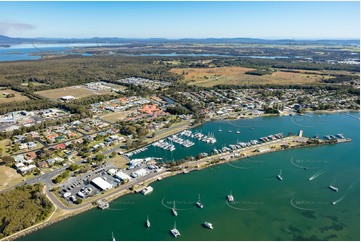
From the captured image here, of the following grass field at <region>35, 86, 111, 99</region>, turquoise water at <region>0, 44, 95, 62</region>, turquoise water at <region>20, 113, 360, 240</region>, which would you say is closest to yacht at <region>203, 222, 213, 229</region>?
turquoise water at <region>20, 113, 360, 240</region>

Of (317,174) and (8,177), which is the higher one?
(8,177)

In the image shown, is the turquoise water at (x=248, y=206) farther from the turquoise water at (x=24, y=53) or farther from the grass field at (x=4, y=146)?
the turquoise water at (x=24, y=53)

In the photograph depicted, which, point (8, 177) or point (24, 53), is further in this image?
point (24, 53)

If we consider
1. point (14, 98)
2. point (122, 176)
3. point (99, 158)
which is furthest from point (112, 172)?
point (14, 98)

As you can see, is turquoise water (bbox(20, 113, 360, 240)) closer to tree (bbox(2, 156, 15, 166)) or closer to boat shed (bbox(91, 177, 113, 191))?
boat shed (bbox(91, 177, 113, 191))

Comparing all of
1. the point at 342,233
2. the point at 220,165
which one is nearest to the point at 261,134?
the point at 220,165

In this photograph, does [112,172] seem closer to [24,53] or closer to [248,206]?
[248,206]
